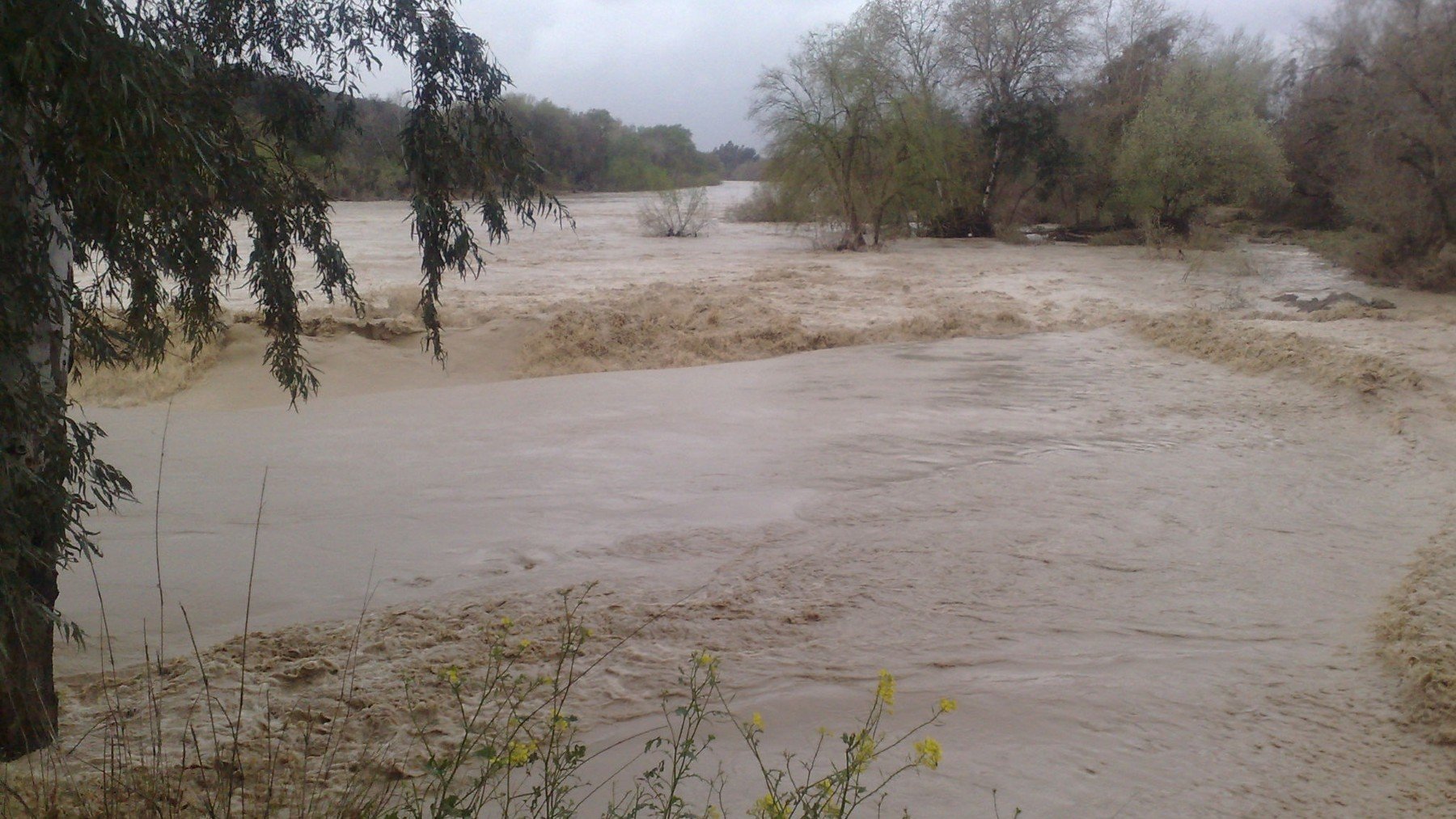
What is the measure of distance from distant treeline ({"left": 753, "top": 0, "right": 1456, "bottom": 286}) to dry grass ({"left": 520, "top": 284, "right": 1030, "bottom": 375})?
23.5 feet

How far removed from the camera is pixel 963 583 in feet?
18.7

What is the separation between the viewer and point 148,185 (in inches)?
116

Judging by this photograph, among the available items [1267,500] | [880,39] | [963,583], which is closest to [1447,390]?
[1267,500]

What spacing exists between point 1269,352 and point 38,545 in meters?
12.3

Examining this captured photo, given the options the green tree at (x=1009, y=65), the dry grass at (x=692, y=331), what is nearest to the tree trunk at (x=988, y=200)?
the green tree at (x=1009, y=65)

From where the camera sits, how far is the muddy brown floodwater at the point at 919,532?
420cm

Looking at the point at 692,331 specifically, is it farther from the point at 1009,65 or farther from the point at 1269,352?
the point at 1009,65

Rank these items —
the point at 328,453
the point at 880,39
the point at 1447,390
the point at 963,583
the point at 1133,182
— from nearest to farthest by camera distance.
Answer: the point at 963,583
the point at 328,453
the point at 1447,390
the point at 1133,182
the point at 880,39

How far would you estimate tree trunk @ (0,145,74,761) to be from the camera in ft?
9.82

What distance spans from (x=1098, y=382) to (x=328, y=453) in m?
8.29

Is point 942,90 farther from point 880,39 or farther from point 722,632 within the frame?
point 722,632

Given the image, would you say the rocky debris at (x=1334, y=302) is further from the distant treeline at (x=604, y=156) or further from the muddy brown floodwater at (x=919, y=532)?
the distant treeline at (x=604, y=156)

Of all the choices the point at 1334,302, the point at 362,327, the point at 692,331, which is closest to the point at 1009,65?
the point at 1334,302

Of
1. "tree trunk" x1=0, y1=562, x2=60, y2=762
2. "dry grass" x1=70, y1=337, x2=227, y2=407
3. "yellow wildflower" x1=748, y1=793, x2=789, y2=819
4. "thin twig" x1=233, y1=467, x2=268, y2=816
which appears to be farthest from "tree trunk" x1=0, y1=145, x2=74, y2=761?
"dry grass" x1=70, y1=337, x2=227, y2=407
